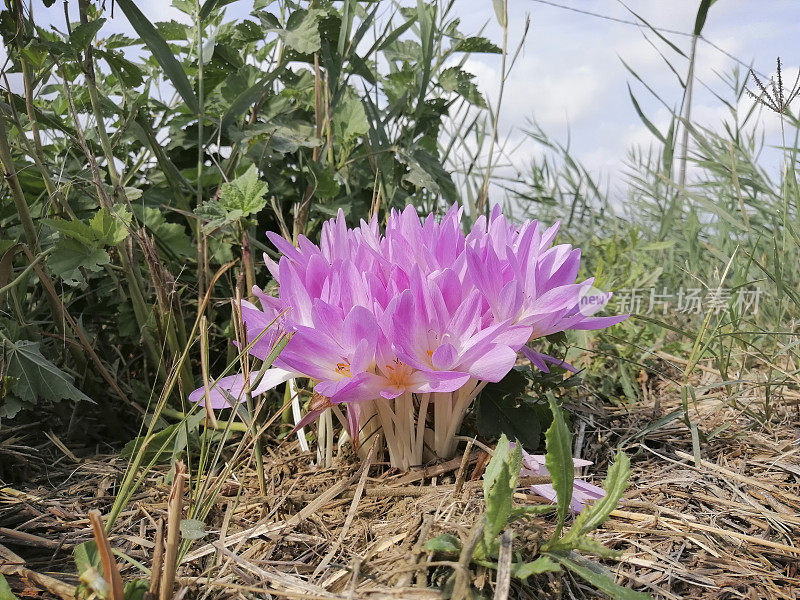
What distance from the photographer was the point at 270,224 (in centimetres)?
202

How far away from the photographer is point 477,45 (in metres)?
2.05

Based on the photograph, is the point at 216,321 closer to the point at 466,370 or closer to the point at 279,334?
the point at 279,334

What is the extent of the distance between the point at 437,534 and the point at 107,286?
1115 millimetres

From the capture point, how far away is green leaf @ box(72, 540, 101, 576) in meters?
0.95

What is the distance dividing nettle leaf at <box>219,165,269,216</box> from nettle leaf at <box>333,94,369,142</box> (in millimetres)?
411

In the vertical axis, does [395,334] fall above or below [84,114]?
below

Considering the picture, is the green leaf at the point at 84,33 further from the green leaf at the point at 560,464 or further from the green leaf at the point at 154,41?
the green leaf at the point at 560,464

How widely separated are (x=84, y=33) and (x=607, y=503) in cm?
124

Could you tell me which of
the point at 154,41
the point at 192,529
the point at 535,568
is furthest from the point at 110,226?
the point at 535,568

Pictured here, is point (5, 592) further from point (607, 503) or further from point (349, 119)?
point (349, 119)

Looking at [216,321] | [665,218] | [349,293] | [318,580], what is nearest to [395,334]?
[349,293]

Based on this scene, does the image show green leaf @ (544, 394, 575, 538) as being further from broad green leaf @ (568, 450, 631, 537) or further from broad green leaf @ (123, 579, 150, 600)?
broad green leaf @ (123, 579, 150, 600)

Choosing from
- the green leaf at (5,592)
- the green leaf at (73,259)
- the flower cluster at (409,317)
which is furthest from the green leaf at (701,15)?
the green leaf at (5,592)

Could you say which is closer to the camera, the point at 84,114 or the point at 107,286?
the point at 107,286
